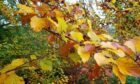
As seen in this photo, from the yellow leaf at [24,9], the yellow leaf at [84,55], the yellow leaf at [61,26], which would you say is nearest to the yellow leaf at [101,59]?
the yellow leaf at [84,55]

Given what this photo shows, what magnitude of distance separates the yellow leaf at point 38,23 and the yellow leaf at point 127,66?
0.77 ft

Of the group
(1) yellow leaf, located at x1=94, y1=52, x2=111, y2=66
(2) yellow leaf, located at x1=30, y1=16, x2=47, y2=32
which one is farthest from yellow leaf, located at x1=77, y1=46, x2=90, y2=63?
(2) yellow leaf, located at x1=30, y1=16, x2=47, y2=32

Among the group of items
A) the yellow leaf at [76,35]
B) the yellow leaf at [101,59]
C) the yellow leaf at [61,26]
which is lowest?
the yellow leaf at [101,59]

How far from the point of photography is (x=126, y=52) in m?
0.68

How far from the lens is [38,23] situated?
0.79m

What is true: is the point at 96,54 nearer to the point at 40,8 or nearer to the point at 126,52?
the point at 126,52

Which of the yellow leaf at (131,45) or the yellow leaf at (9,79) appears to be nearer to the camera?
the yellow leaf at (131,45)

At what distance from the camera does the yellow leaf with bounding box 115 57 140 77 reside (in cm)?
65

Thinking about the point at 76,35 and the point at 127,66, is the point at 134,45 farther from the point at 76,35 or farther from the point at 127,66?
the point at 76,35

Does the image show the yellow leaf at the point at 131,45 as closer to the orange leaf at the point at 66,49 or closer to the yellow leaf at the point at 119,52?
the yellow leaf at the point at 119,52

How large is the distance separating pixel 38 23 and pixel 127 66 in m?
0.28

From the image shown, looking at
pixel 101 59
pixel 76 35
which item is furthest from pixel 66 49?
pixel 101 59

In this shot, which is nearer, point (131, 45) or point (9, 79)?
point (131, 45)

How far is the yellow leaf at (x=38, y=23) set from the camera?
78cm
